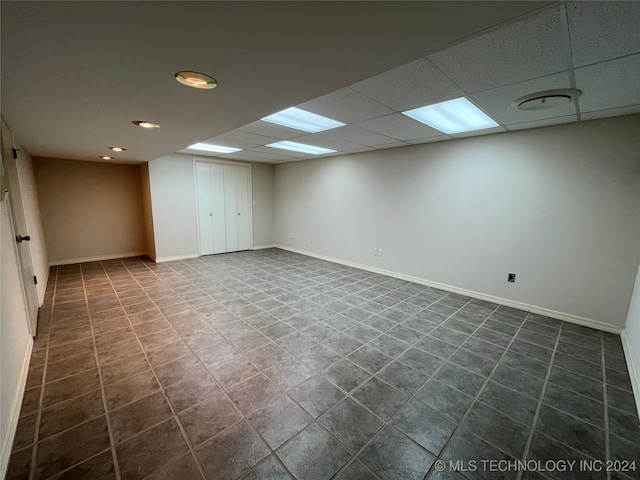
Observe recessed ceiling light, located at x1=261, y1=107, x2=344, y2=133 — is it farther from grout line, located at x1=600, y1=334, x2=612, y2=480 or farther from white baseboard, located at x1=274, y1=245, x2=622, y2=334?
grout line, located at x1=600, y1=334, x2=612, y2=480

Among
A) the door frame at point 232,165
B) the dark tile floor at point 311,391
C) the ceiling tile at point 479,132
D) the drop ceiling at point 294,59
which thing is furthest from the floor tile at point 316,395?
the door frame at point 232,165

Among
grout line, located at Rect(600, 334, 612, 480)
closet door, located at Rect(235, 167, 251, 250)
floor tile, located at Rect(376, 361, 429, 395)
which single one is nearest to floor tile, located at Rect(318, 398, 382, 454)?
floor tile, located at Rect(376, 361, 429, 395)

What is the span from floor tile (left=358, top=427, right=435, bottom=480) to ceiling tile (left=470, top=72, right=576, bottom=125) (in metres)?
2.61

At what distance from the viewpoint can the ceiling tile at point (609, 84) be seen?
1.65m

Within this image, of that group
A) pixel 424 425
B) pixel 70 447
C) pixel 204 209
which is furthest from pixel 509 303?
pixel 204 209

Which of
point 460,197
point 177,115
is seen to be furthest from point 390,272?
point 177,115

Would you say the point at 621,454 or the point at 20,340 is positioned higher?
the point at 20,340

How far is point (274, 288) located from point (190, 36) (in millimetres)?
3492

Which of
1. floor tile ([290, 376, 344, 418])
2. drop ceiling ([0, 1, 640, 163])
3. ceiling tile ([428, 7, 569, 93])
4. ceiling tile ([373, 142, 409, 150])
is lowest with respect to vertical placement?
floor tile ([290, 376, 344, 418])

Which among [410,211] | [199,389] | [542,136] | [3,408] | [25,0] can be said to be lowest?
[199,389]

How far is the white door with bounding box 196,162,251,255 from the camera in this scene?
6.09 meters

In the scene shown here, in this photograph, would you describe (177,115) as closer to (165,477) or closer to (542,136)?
(165,477)

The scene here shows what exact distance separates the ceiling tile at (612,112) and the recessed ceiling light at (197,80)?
3.46 metres

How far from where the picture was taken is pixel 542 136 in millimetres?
3100
